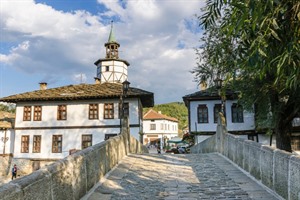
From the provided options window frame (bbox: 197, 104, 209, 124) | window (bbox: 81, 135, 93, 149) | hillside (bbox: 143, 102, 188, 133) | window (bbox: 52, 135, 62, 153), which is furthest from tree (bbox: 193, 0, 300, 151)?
hillside (bbox: 143, 102, 188, 133)

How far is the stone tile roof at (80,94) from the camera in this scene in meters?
26.0

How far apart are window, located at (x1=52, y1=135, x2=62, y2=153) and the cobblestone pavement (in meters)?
18.5

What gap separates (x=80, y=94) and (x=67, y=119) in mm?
2707

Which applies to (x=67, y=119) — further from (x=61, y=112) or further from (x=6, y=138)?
(x=6, y=138)

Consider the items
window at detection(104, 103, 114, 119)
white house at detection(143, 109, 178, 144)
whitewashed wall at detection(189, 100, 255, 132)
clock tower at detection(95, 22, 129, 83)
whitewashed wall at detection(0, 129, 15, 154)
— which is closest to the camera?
whitewashed wall at detection(189, 100, 255, 132)

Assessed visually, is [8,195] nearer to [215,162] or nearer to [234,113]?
[215,162]

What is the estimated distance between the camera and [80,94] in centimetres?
2720

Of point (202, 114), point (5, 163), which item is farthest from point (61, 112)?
point (202, 114)

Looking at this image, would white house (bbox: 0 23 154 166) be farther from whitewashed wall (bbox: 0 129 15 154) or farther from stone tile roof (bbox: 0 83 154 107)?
whitewashed wall (bbox: 0 129 15 154)

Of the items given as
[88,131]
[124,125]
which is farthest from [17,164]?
[124,125]

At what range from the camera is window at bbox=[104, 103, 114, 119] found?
1034 inches

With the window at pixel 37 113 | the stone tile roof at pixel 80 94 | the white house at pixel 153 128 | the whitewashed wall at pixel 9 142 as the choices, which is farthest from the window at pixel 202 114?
the white house at pixel 153 128

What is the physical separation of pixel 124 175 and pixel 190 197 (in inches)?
113

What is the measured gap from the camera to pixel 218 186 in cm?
678
